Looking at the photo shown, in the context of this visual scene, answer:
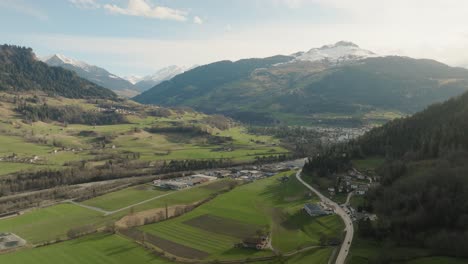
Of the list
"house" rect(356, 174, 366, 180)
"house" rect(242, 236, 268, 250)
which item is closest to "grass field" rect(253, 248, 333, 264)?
"house" rect(242, 236, 268, 250)

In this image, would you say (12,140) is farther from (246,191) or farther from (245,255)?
(245,255)

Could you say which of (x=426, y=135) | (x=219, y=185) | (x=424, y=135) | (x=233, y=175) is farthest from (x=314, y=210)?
(x=424, y=135)

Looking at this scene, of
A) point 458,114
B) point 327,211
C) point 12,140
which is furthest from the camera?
point 12,140

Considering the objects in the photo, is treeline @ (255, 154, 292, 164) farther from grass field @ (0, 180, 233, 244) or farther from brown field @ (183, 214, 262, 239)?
brown field @ (183, 214, 262, 239)

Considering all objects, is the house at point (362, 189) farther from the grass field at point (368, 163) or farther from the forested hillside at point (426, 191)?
the grass field at point (368, 163)

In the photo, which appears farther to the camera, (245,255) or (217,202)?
(217,202)

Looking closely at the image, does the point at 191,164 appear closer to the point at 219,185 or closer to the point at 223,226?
the point at 219,185

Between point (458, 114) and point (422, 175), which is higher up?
point (458, 114)

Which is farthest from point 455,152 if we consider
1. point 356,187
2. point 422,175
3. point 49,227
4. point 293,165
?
point 49,227
